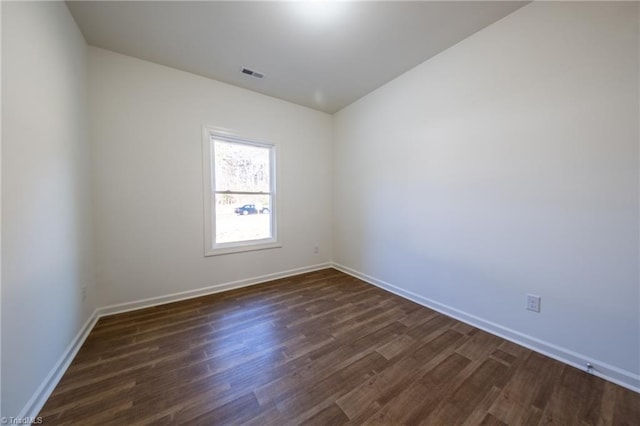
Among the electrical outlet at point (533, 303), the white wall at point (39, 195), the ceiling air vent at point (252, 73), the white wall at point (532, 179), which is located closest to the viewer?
the white wall at point (39, 195)

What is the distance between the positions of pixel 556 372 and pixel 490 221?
1161 mm

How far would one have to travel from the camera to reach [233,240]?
3.16m

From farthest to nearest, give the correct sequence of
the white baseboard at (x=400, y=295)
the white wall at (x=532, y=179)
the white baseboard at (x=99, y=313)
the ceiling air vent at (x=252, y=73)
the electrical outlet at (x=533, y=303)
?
the ceiling air vent at (x=252, y=73) → the electrical outlet at (x=533, y=303) → the white wall at (x=532, y=179) → the white baseboard at (x=400, y=295) → the white baseboard at (x=99, y=313)

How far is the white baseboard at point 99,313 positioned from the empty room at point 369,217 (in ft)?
0.07

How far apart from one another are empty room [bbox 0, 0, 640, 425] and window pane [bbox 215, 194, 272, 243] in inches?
1.2

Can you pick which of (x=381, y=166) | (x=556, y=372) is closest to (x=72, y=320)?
(x=381, y=166)

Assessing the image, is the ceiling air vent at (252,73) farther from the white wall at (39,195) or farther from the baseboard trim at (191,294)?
the baseboard trim at (191,294)

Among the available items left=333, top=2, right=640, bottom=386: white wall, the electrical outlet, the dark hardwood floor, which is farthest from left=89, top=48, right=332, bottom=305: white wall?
the electrical outlet

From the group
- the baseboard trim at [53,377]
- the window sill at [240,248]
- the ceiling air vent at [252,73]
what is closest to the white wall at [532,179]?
the ceiling air vent at [252,73]

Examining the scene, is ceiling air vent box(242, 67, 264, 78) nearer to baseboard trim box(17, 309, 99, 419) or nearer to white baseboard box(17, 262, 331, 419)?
white baseboard box(17, 262, 331, 419)

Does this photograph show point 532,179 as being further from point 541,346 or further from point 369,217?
point 369,217

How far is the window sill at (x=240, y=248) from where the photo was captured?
9.59 feet

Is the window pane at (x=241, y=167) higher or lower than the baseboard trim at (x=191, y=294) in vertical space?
higher

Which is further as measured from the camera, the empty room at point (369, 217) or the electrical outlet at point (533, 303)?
the electrical outlet at point (533, 303)
